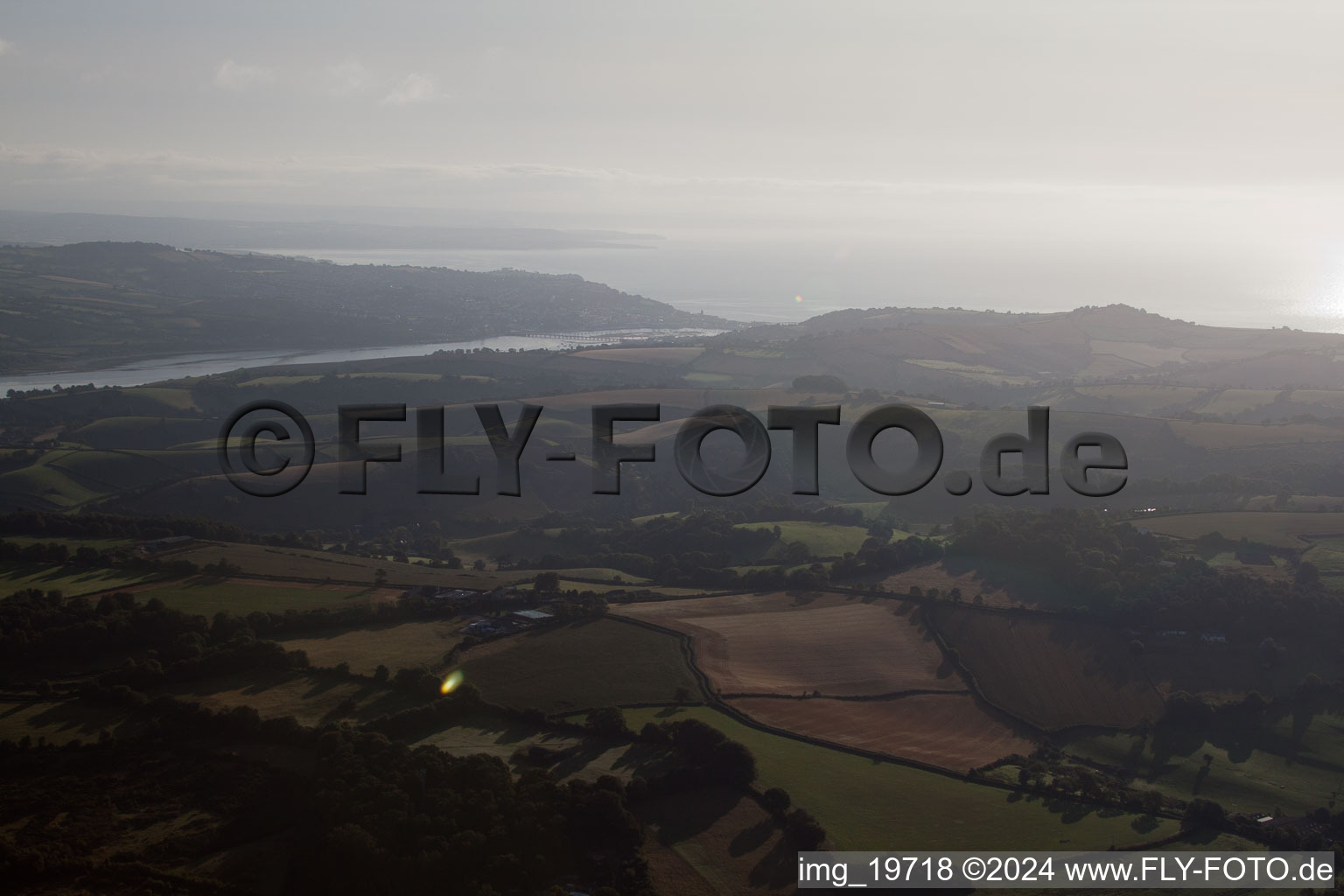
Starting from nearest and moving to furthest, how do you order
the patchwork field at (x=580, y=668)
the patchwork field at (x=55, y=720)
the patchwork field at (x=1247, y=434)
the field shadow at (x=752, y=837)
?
the field shadow at (x=752, y=837) < the patchwork field at (x=55, y=720) < the patchwork field at (x=580, y=668) < the patchwork field at (x=1247, y=434)

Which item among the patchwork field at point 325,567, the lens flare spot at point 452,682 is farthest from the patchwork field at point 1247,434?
the lens flare spot at point 452,682

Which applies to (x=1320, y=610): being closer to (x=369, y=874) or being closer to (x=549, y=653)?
(x=549, y=653)

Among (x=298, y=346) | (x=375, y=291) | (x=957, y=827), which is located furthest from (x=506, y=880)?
(x=375, y=291)

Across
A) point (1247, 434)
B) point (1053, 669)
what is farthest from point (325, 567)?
point (1247, 434)

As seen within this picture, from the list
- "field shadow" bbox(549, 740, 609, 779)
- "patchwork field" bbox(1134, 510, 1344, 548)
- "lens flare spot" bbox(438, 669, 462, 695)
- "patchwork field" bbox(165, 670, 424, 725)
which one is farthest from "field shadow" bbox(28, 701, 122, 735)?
"patchwork field" bbox(1134, 510, 1344, 548)

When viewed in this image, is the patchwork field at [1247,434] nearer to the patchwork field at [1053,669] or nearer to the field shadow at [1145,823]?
the patchwork field at [1053,669]

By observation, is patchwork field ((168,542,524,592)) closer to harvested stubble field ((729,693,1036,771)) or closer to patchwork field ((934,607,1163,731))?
harvested stubble field ((729,693,1036,771))
